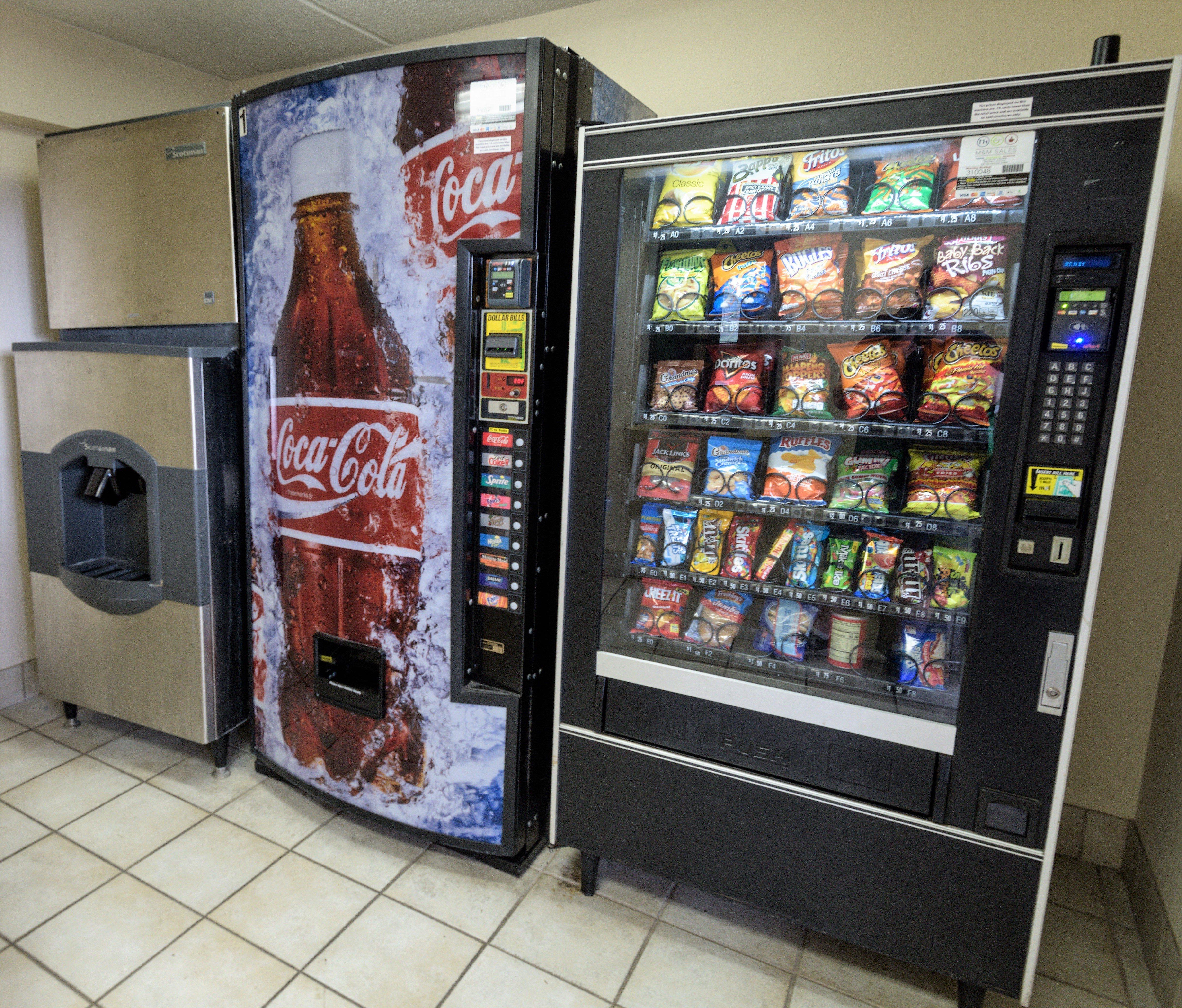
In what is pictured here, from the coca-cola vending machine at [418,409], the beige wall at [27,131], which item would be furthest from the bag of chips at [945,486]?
the beige wall at [27,131]

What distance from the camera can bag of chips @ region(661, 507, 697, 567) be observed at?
1.76 meters

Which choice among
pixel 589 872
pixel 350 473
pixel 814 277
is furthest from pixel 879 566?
pixel 350 473

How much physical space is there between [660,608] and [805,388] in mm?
630

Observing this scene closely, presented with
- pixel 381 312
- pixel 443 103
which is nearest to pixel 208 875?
pixel 381 312

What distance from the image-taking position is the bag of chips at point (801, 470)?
1.61 metres

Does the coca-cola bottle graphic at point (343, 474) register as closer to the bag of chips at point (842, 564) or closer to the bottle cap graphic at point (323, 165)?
the bottle cap graphic at point (323, 165)

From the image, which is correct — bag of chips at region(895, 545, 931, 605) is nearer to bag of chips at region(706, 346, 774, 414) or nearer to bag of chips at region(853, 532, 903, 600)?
bag of chips at region(853, 532, 903, 600)

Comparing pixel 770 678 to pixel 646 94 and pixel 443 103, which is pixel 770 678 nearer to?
pixel 443 103

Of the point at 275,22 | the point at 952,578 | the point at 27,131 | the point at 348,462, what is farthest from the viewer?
the point at 27,131

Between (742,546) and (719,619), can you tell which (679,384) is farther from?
(719,619)

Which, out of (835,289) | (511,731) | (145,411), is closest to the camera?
(835,289)

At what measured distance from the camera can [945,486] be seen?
1.46m

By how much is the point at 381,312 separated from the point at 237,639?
1.25m

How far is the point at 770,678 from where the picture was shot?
1.57 m
